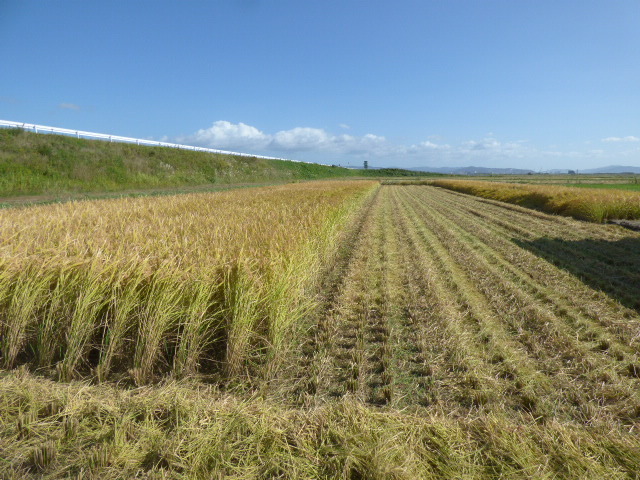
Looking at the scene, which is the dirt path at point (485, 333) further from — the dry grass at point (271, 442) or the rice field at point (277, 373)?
the dry grass at point (271, 442)

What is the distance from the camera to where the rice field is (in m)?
1.85

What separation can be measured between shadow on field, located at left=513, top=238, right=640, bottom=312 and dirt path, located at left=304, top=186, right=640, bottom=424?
32 mm

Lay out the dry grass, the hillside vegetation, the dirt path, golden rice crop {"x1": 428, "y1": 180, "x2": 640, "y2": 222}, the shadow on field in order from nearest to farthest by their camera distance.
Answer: the dry grass
the dirt path
the shadow on field
golden rice crop {"x1": 428, "y1": 180, "x2": 640, "y2": 222}
the hillside vegetation

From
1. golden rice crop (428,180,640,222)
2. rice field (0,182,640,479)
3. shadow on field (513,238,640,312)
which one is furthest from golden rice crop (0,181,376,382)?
golden rice crop (428,180,640,222)

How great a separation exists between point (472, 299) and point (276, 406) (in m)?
3.49

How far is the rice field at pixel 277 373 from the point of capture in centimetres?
185

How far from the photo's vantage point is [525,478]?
1748mm

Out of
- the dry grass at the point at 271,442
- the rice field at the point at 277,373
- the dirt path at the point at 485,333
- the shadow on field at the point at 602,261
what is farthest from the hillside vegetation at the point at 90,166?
the shadow on field at the point at 602,261

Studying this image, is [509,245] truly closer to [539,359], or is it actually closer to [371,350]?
[539,359]

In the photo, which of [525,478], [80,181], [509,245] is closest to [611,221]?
[509,245]

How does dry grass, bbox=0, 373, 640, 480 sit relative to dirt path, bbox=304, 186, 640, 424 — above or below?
above

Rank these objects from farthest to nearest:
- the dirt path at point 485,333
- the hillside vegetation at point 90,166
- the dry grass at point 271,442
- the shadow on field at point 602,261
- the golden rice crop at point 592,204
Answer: the hillside vegetation at point 90,166 < the golden rice crop at point 592,204 < the shadow on field at point 602,261 < the dirt path at point 485,333 < the dry grass at point 271,442

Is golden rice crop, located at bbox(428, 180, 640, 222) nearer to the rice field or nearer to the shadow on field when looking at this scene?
the shadow on field

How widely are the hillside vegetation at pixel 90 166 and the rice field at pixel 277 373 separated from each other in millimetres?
17935
